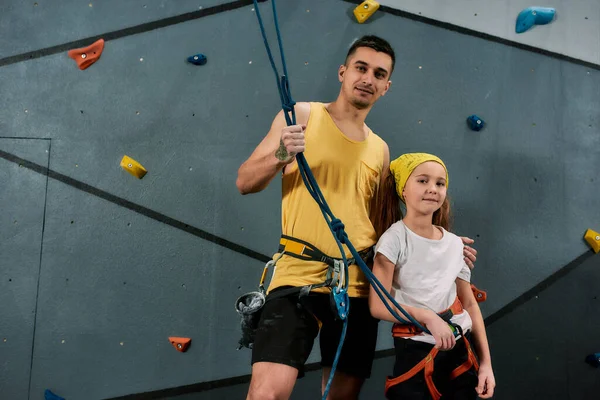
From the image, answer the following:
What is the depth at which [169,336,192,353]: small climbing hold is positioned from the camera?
2045 mm

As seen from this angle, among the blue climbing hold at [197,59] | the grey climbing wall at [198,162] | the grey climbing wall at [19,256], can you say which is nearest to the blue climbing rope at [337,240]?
the grey climbing wall at [198,162]

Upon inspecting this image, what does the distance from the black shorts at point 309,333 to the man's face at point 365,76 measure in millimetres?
592

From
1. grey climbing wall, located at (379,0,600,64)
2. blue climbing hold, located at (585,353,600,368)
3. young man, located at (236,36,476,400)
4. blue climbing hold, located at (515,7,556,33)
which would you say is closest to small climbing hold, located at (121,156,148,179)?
young man, located at (236,36,476,400)

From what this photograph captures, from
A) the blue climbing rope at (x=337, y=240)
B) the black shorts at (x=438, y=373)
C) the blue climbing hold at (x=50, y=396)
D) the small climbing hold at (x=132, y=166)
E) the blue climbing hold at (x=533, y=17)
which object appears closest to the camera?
the blue climbing rope at (x=337, y=240)

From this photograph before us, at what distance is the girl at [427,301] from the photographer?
4.46 ft

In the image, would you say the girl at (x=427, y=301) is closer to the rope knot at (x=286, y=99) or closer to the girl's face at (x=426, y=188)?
the girl's face at (x=426, y=188)

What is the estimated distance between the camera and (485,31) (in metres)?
2.27

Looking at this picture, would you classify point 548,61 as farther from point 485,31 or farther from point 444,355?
point 444,355

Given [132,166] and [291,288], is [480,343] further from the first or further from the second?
[132,166]

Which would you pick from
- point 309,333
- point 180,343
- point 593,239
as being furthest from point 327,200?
point 593,239

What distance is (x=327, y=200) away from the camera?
1459mm

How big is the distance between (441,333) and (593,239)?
126cm

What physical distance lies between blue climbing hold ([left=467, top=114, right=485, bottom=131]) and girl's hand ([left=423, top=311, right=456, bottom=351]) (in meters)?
1.13

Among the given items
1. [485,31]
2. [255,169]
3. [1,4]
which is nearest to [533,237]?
[485,31]
